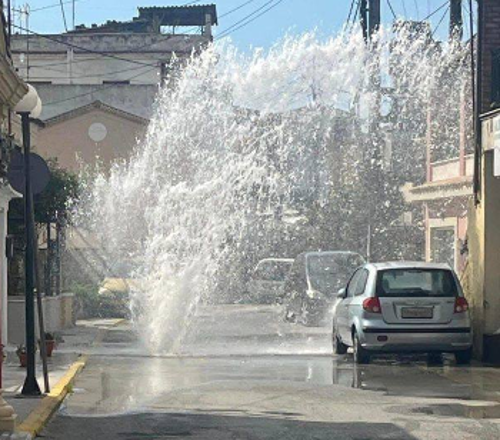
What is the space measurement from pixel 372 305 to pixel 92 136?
1424 inches

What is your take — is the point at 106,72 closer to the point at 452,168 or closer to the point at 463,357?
the point at 452,168

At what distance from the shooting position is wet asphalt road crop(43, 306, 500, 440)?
10375mm

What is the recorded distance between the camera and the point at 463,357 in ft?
55.2

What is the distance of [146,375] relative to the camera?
611 inches

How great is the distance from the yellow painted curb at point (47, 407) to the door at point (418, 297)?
15.2ft

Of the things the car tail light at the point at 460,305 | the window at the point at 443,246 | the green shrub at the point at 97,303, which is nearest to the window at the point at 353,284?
the car tail light at the point at 460,305

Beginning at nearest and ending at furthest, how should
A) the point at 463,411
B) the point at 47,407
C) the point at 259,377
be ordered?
the point at 47,407, the point at 463,411, the point at 259,377

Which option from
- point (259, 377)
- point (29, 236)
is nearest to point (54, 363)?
point (259, 377)

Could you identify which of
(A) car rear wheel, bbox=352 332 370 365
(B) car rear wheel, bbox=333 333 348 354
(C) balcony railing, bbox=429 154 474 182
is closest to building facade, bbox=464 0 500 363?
(A) car rear wheel, bbox=352 332 370 365

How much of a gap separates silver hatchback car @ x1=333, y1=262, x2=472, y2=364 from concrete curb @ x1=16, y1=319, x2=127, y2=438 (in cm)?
416

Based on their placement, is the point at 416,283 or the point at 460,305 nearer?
the point at 460,305

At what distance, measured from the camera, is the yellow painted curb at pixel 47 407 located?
10.2 m

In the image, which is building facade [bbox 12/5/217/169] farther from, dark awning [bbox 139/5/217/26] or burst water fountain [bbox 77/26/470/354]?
burst water fountain [bbox 77/26/470/354]

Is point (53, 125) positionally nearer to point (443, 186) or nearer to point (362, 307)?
point (443, 186)
